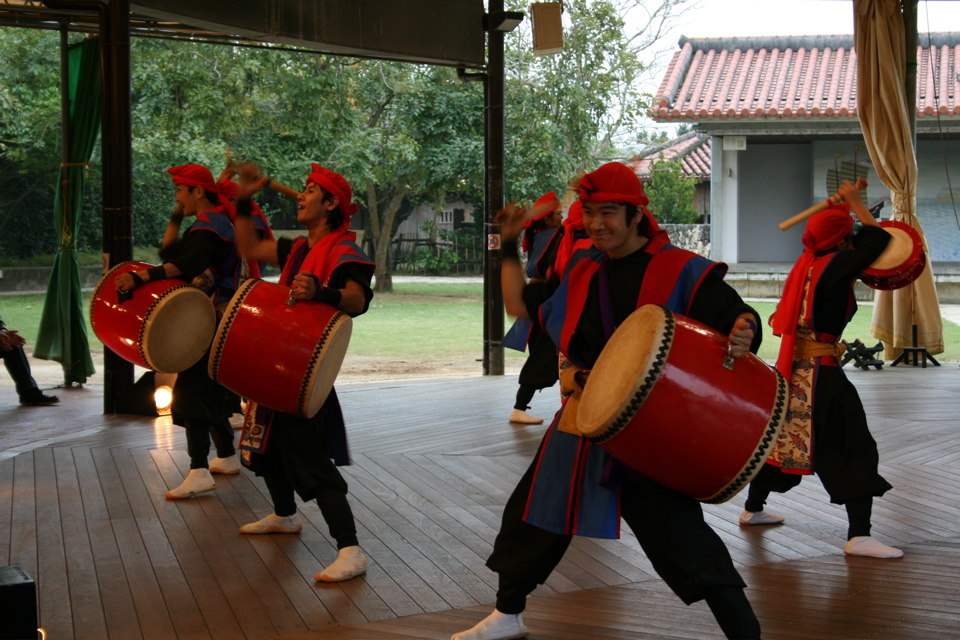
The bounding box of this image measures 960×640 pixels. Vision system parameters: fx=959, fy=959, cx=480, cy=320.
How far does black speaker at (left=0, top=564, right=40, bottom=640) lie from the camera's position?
150 cm

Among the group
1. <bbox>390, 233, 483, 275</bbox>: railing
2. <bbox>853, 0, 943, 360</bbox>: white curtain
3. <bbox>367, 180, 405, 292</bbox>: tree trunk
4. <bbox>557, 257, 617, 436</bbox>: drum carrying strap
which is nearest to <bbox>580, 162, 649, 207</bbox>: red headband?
<bbox>557, 257, 617, 436</bbox>: drum carrying strap

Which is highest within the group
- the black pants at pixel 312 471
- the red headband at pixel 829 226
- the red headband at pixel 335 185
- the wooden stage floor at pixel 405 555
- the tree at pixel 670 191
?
the tree at pixel 670 191

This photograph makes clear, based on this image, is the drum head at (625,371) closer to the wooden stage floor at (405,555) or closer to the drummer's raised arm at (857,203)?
the wooden stage floor at (405,555)

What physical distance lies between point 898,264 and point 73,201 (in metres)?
5.04

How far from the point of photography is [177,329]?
3.48 m

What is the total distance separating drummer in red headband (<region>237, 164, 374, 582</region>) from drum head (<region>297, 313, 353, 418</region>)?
69mm

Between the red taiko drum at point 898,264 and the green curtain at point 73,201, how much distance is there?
4.87 m

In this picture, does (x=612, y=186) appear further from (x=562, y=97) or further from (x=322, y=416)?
(x=562, y=97)

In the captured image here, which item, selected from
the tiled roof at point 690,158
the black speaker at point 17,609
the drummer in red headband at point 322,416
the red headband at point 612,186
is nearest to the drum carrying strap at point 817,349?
the red headband at point 612,186

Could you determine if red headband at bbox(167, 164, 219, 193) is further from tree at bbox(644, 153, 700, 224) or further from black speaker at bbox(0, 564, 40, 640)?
tree at bbox(644, 153, 700, 224)

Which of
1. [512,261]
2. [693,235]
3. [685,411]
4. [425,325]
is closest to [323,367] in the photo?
[512,261]

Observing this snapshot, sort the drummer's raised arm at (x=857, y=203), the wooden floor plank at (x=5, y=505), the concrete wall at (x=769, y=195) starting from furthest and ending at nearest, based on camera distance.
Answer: the concrete wall at (x=769, y=195) → the wooden floor plank at (x=5, y=505) → the drummer's raised arm at (x=857, y=203)

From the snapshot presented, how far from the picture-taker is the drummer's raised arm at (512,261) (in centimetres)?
230

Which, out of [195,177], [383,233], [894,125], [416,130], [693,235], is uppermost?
[416,130]
